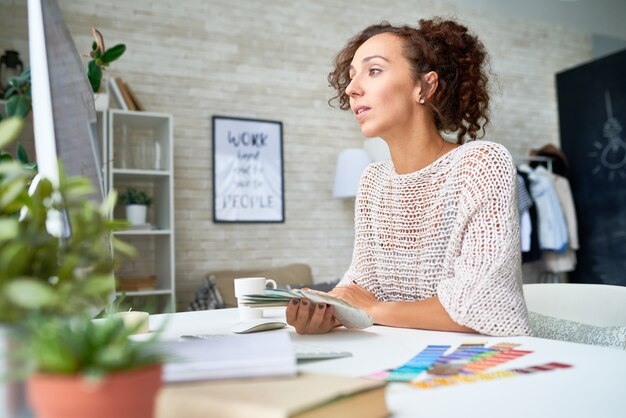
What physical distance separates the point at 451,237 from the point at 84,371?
1085mm

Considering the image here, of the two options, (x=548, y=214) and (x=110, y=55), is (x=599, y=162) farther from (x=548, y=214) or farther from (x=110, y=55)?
(x=110, y=55)

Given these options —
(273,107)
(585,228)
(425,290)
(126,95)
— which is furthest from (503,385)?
(585,228)

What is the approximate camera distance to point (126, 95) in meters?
3.81

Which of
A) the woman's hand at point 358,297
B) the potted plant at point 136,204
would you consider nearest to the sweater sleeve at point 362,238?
the woman's hand at point 358,297

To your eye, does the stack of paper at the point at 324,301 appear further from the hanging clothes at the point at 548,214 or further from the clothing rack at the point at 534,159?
the clothing rack at the point at 534,159

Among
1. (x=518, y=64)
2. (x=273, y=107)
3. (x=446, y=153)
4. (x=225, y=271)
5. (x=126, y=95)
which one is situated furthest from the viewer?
(x=518, y=64)

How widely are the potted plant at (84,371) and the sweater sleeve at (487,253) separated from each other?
2.75 ft

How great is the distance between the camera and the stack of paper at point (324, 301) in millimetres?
1094

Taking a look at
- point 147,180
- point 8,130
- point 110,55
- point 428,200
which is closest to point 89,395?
point 8,130

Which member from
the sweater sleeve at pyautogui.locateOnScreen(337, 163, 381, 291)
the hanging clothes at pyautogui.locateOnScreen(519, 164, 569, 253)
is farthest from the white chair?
the hanging clothes at pyautogui.locateOnScreen(519, 164, 569, 253)

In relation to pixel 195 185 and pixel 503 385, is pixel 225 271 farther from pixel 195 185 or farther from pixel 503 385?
pixel 503 385

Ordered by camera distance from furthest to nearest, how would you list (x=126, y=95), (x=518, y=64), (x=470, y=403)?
(x=518, y=64)
(x=126, y=95)
(x=470, y=403)

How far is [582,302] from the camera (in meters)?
1.62

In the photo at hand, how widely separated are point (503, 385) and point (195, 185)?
153 inches
